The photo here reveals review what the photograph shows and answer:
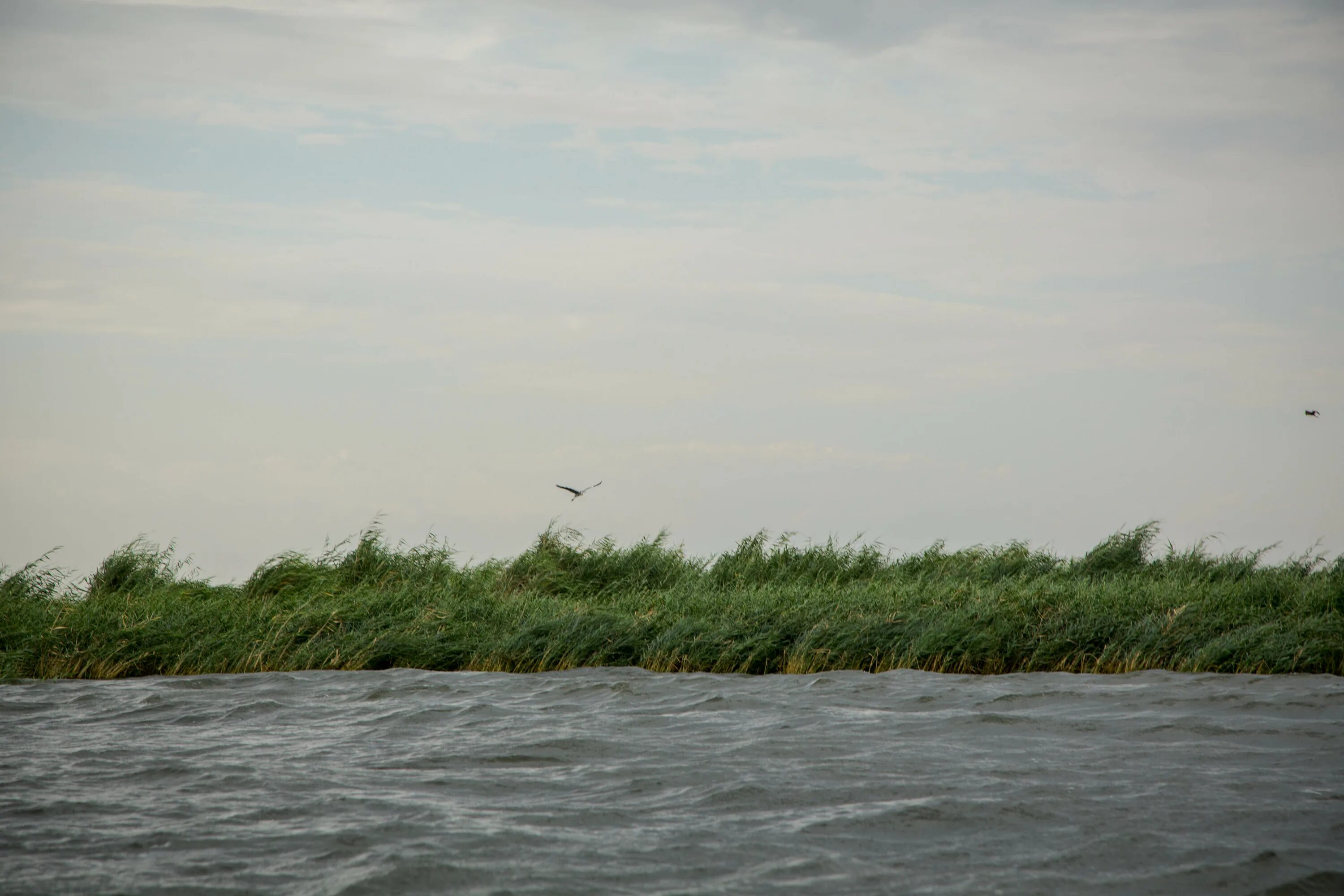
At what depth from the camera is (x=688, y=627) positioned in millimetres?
13641

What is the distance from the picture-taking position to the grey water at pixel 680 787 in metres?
6.18

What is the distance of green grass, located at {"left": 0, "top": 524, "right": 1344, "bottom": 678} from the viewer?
13.2 meters

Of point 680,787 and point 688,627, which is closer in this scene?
point 680,787

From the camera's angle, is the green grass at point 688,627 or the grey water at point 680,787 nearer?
the grey water at point 680,787

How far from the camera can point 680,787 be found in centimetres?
798

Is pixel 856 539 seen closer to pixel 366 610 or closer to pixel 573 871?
pixel 366 610

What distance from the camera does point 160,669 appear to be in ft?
43.9

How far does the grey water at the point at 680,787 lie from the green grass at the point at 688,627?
0.86 meters

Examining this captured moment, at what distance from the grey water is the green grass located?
86 centimetres

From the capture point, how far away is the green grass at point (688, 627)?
1316 centimetres

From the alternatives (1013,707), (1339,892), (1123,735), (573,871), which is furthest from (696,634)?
(1339,892)

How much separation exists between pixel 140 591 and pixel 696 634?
959 cm

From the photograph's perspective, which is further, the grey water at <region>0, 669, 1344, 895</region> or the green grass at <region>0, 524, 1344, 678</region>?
the green grass at <region>0, 524, 1344, 678</region>

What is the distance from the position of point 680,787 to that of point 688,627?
5.67 m
